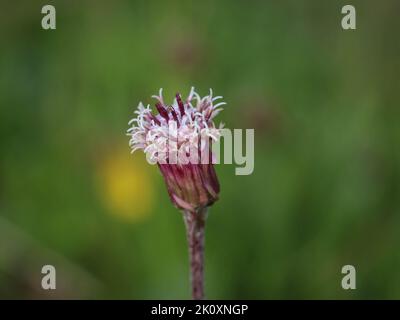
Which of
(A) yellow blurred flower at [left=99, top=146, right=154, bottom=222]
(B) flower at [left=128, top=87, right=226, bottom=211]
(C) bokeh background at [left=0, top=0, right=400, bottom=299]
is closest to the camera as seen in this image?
Answer: (B) flower at [left=128, top=87, right=226, bottom=211]

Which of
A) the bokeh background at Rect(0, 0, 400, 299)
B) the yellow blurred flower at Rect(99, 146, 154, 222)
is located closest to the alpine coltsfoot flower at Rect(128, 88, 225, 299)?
the bokeh background at Rect(0, 0, 400, 299)

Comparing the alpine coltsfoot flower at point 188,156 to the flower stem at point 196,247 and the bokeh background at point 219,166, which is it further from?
the bokeh background at point 219,166

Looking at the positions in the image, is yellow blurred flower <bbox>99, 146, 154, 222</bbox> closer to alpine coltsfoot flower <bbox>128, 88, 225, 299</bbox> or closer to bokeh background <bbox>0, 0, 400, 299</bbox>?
bokeh background <bbox>0, 0, 400, 299</bbox>

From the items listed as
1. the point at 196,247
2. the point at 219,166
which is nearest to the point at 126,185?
the point at 219,166

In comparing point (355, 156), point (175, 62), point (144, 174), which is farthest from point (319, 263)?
point (175, 62)

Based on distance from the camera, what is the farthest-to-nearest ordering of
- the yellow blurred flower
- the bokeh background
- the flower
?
the yellow blurred flower, the bokeh background, the flower

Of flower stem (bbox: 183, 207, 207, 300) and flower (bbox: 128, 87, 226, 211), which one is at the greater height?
flower (bbox: 128, 87, 226, 211)
